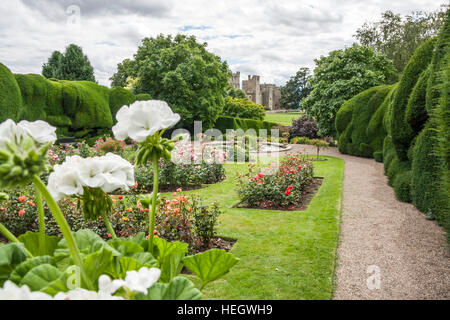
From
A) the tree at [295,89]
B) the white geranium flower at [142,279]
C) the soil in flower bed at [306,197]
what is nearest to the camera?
the white geranium flower at [142,279]

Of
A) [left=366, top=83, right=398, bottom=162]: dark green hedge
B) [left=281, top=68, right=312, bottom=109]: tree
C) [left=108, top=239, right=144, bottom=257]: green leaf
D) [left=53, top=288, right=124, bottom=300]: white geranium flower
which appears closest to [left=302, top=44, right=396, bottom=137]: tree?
[left=366, top=83, right=398, bottom=162]: dark green hedge

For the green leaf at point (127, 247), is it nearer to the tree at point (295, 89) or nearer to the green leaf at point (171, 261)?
the green leaf at point (171, 261)

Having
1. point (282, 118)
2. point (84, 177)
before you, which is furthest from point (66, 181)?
point (282, 118)

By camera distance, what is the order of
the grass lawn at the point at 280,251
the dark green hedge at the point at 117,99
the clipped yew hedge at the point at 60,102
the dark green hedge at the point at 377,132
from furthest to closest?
the dark green hedge at the point at 117,99 < the dark green hedge at the point at 377,132 < the clipped yew hedge at the point at 60,102 < the grass lawn at the point at 280,251

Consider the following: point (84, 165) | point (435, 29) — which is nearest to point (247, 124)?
point (435, 29)

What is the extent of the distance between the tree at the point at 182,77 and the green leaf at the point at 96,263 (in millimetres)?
21942

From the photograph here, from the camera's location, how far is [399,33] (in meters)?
24.8

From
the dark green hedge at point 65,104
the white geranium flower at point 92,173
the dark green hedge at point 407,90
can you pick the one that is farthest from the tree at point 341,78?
the white geranium flower at point 92,173

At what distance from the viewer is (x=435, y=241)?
16.5 feet

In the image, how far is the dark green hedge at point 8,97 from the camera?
10.5 meters

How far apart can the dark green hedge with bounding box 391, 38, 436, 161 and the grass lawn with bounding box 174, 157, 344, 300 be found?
2.03 m

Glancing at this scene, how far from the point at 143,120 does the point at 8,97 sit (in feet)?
39.8

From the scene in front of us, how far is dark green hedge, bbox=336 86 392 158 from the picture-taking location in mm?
14305

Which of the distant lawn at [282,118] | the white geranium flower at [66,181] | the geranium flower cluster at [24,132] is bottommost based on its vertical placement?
the white geranium flower at [66,181]
